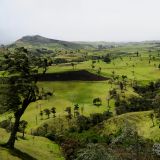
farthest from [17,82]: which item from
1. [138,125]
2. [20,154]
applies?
[138,125]

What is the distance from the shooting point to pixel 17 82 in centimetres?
7356

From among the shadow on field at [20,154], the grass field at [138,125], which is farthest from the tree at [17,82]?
the grass field at [138,125]

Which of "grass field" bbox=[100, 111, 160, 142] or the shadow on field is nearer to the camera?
the shadow on field

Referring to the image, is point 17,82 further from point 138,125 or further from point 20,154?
point 138,125

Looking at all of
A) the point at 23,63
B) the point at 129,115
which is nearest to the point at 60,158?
the point at 23,63

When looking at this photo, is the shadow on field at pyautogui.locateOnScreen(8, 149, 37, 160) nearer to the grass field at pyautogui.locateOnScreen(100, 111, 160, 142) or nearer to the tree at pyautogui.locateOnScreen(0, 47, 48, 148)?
the tree at pyautogui.locateOnScreen(0, 47, 48, 148)

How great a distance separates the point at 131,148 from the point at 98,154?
513 inches

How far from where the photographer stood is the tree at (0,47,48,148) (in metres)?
73.1

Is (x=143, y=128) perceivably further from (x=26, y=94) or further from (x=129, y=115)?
(x=26, y=94)

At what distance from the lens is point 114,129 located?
183125 mm

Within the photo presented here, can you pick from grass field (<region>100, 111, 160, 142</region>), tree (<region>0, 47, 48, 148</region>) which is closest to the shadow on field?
tree (<region>0, 47, 48, 148</region>)

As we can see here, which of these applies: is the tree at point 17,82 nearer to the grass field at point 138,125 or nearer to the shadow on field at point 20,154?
the shadow on field at point 20,154

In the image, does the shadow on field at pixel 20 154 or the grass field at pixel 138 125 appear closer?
the shadow on field at pixel 20 154

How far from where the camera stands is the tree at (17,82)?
240 feet
